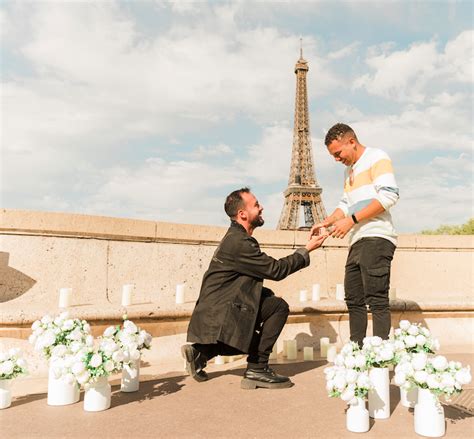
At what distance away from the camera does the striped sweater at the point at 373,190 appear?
330cm

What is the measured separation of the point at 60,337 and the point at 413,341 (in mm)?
2291

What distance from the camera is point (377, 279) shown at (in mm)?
3324

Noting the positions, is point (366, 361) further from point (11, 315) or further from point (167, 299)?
point (167, 299)

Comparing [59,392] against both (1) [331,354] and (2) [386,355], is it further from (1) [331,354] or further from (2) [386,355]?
(1) [331,354]

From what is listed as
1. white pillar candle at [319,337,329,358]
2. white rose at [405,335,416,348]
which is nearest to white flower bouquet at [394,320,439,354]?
white rose at [405,335,416,348]

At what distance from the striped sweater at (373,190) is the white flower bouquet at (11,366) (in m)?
2.60

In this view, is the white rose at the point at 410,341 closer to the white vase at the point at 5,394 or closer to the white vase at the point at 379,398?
the white vase at the point at 379,398

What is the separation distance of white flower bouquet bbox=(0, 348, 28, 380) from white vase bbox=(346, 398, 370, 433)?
205cm

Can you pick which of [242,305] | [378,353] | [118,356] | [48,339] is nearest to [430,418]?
[378,353]

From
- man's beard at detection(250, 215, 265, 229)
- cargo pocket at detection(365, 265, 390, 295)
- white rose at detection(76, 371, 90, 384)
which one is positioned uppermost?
man's beard at detection(250, 215, 265, 229)

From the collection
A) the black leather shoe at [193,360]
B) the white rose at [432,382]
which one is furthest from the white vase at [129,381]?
the white rose at [432,382]

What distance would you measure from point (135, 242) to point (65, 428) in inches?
115

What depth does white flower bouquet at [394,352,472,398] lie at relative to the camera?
2.22 metres

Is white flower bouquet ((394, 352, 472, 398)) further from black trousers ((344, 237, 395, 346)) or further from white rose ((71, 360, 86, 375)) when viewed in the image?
white rose ((71, 360, 86, 375))
